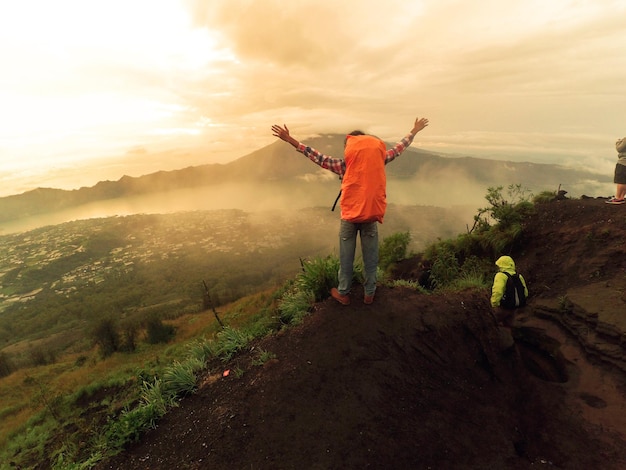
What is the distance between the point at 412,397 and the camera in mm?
4203

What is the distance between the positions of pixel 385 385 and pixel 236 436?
6.59 ft

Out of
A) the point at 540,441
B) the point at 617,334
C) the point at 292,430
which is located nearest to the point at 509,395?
→ the point at 540,441

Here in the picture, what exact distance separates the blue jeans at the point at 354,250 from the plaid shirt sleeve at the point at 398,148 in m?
1.13

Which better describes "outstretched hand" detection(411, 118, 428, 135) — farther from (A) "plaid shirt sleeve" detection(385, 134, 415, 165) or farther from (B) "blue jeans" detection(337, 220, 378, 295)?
(B) "blue jeans" detection(337, 220, 378, 295)

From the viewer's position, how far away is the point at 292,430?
3641 millimetres

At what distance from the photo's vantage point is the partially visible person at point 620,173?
29.8ft

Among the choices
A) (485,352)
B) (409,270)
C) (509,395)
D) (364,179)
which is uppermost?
(364,179)

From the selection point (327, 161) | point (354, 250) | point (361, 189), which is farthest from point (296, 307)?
point (327, 161)

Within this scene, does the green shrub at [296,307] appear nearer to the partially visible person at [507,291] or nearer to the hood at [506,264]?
the partially visible person at [507,291]

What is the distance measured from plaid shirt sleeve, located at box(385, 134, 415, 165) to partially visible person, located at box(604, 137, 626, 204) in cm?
811

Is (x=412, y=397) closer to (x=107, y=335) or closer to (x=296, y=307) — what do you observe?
(x=296, y=307)

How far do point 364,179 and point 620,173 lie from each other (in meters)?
9.72

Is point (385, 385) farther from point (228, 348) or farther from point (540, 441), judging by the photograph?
point (228, 348)

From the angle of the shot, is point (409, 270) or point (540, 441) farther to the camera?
point (409, 270)
